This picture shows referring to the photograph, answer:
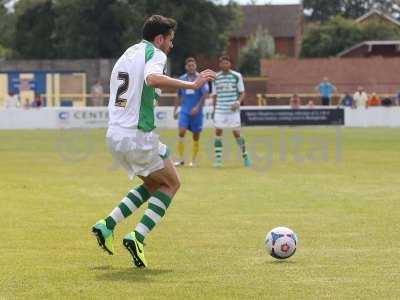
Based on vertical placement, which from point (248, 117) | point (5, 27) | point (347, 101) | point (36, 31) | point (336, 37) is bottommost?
point (248, 117)

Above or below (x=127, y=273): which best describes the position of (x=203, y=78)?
above

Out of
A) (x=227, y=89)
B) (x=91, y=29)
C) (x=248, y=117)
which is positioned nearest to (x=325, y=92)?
(x=248, y=117)

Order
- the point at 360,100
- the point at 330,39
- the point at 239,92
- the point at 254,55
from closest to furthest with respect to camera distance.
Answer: the point at 239,92
the point at 360,100
the point at 254,55
the point at 330,39

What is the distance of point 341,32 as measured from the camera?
314ft

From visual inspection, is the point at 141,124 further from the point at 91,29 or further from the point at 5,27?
the point at 5,27

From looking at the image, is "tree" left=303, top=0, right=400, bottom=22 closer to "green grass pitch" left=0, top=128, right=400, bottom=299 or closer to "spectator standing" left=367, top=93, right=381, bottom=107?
"spectator standing" left=367, top=93, right=381, bottom=107

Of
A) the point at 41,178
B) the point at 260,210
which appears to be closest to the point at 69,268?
the point at 260,210

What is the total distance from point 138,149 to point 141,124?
0.20 meters

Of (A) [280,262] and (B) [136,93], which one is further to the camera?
(A) [280,262]

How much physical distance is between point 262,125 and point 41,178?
981 inches

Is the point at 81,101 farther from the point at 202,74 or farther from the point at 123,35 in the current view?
the point at 202,74

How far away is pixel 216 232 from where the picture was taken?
11.4m

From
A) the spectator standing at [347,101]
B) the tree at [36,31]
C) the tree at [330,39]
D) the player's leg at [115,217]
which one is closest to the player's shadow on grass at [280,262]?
the player's leg at [115,217]

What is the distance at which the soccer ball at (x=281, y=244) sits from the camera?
9.38 metres
